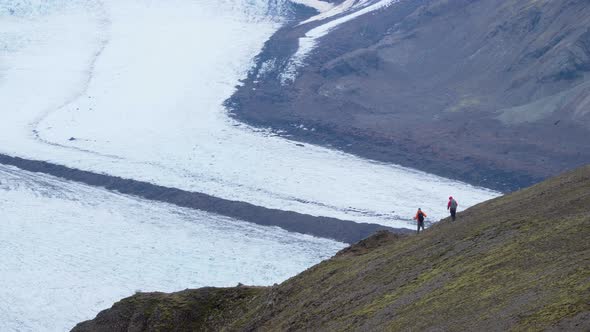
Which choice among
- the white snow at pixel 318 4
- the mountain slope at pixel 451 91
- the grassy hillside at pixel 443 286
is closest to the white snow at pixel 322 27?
the mountain slope at pixel 451 91

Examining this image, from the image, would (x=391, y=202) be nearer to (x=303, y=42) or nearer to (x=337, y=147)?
(x=337, y=147)

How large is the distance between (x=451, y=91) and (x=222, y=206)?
28.7 meters

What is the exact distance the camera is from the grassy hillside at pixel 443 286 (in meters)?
13.1

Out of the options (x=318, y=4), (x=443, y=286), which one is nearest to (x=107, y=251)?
(x=443, y=286)

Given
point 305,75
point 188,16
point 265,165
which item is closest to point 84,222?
point 265,165

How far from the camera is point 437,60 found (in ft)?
237

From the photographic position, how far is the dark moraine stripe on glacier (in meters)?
40.5

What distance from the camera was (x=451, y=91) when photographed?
219 ft

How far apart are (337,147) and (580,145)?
14888mm

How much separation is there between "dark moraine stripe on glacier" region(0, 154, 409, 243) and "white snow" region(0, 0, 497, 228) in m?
0.90

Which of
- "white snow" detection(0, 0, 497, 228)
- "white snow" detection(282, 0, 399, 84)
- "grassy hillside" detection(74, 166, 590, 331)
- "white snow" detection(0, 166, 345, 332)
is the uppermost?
"white snow" detection(282, 0, 399, 84)

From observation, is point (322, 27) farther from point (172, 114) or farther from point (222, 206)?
point (222, 206)

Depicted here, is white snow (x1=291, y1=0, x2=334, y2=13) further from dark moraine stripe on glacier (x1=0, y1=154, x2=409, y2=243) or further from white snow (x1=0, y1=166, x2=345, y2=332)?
white snow (x1=0, y1=166, x2=345, y2=332)

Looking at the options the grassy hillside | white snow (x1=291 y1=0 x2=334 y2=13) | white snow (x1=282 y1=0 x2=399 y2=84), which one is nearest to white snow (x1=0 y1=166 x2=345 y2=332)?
the grassy hillside
